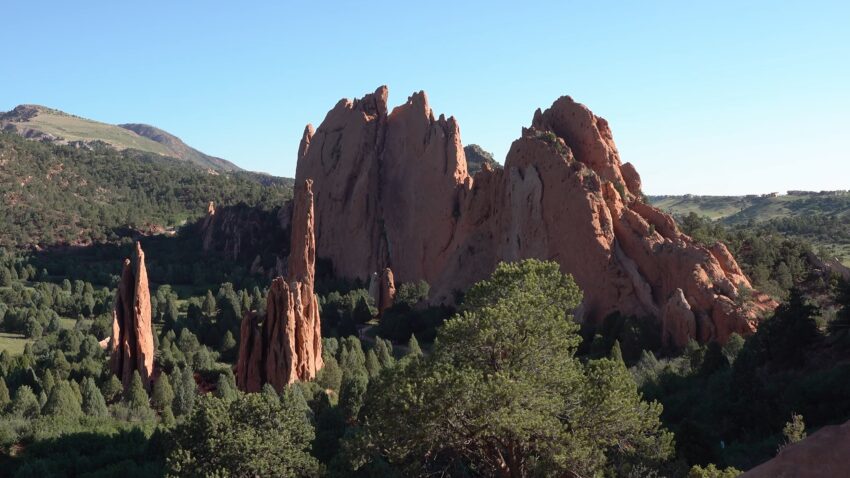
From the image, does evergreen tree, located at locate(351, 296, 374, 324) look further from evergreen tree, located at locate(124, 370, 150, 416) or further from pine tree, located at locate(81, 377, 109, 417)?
pine tree, located at locate(81, 377, 109, 417)

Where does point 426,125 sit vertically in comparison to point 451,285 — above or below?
above

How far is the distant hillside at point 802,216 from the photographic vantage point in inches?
3821

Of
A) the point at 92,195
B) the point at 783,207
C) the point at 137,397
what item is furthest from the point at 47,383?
the point at 783,207

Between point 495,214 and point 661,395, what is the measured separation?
102ft

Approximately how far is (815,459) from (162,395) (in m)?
37.4

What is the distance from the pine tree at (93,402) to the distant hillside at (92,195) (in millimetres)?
74152

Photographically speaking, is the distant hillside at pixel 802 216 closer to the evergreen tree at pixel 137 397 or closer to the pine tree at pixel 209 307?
the pine tree at pixel 209 307

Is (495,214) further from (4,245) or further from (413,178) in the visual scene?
(4,245)

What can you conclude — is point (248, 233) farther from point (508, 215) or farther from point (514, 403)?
point (514, 403)

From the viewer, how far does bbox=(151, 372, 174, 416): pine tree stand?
1499 inches

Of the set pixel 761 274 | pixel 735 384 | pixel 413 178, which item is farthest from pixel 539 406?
pixel 413 178

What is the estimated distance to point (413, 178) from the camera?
255 feet

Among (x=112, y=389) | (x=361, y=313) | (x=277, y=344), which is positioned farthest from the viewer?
(x=361, y=313)

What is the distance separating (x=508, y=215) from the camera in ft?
187
